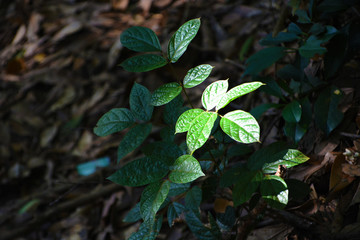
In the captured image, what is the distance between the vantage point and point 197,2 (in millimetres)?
3012

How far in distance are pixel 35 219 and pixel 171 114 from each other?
134cm

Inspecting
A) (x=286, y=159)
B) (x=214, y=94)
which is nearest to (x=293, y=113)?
(x=286, y=159)

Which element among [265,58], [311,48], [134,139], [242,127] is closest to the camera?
[242,127]

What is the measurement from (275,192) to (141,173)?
37 centimetres

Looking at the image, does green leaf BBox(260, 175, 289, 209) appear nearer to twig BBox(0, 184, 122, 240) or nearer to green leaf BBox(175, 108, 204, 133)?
green leaf BBox(175, 108, 204, 133)

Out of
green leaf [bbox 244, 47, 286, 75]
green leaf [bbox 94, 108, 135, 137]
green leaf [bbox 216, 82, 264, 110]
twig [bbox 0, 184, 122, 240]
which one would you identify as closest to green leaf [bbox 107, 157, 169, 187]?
green leaf [bbox 94, 108, 135, 137]

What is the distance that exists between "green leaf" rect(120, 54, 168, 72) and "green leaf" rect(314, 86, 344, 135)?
703mm

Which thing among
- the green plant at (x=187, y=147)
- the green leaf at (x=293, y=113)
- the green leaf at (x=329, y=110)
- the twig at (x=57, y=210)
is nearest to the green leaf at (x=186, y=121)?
the green plant at (x=187, y=147)

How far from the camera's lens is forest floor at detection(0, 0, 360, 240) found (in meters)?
1.23

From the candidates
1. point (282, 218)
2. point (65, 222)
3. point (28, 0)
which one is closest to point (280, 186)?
point (282, 218)

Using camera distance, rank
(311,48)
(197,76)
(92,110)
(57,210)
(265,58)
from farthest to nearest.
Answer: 1. (92,110)
2. (57,210)
3. (265,58)
4. (311,48)
5. (197,76)

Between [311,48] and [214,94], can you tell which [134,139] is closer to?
[214,94]

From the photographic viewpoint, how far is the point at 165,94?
886 mm

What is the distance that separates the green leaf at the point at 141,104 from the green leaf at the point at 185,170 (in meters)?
0.21
